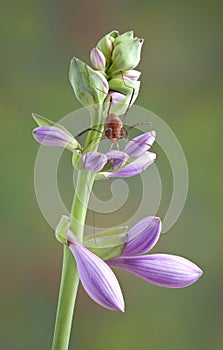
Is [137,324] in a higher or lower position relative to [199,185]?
lower

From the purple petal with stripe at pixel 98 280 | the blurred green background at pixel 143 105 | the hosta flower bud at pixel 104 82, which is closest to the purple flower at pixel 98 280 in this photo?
the purple petal with stripe at pixel 98 280

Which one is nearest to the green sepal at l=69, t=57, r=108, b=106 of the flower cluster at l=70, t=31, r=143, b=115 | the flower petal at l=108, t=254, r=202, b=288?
the flower cluster at l=70, t=31, r=143, b=115

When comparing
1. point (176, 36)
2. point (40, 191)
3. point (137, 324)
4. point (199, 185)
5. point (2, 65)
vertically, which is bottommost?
point (137, 324)

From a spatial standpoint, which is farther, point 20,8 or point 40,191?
point 20,8

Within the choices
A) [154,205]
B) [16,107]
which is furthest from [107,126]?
[16,107]

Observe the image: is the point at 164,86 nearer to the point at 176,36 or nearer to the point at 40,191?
the point at 176,36

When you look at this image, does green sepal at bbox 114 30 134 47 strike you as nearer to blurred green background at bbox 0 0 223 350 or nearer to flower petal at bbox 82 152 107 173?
flower petal at bbox 82 152 107 173

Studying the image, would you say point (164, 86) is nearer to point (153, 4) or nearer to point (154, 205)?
point (153, 4)
